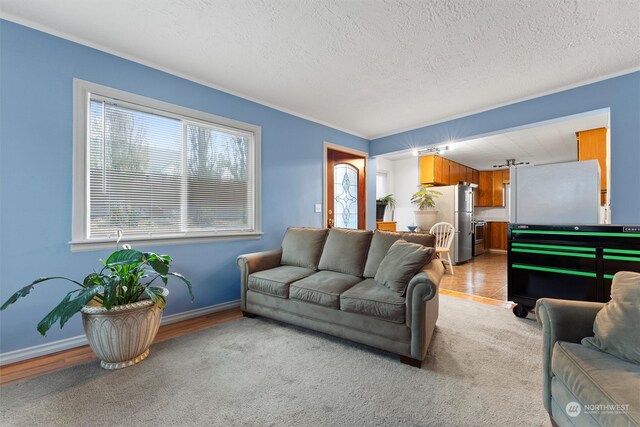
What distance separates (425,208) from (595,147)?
Result: 2788 millimetres

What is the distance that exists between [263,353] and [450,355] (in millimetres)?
1433

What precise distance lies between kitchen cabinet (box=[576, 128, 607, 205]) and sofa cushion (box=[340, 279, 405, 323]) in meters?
4.00

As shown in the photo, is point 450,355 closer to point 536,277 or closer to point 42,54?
point 536,277

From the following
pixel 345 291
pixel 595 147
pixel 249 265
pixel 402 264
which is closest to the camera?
pixel 402 264

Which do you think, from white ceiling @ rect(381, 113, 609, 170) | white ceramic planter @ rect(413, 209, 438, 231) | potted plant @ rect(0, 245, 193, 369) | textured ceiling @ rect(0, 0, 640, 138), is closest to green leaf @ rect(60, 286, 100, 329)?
potted plant @ rect(0, 245, 193, 369)

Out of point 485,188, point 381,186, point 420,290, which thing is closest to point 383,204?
point 381,186

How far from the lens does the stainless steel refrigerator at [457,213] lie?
579cm

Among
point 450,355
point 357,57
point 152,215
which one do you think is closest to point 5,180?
point 152,215

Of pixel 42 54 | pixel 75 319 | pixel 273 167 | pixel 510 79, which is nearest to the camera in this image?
pixel 42 54

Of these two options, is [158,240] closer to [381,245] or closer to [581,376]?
[381,245]

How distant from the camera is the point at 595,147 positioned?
13.1 feet

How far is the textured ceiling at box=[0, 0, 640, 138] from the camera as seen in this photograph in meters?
1.89

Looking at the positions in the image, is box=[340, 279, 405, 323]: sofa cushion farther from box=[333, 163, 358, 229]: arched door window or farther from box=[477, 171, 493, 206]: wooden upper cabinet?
box=[477, 171, 493, 206]: wooden upper cabinet

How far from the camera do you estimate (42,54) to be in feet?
6.92
